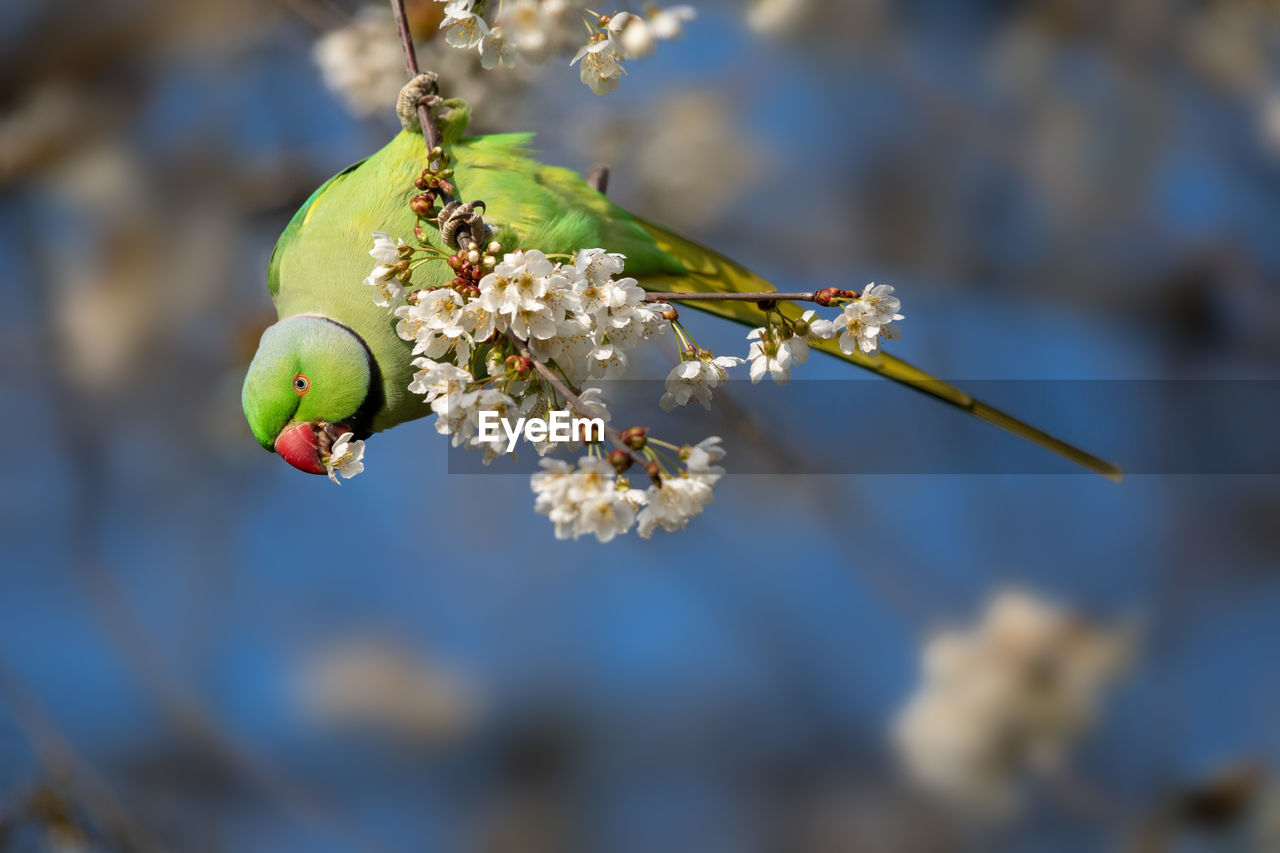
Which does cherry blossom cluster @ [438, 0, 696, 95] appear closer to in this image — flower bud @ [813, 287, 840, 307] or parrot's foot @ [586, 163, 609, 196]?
flower bud @ [813, 287, 840, 307]

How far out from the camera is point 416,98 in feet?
3.01

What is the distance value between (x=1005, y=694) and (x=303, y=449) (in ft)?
4.60

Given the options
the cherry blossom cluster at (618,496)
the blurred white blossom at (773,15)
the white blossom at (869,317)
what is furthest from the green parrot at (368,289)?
the blurred white blossom at (773,15)

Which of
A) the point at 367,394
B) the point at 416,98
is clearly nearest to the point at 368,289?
the point at 367,394

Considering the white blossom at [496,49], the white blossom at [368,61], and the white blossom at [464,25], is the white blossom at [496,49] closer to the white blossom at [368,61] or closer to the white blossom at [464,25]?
the white blossom at [464,25]

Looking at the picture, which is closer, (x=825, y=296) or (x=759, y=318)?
(x=825, y=296)

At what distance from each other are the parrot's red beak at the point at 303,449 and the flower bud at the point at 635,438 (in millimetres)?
507

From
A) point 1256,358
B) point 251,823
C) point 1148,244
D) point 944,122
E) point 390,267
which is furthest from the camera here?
point 251,823

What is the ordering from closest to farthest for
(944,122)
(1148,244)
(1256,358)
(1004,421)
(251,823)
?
1. (1004,421)
2. (1256,358)
3. (1148,244)
4. (944,122)
5. (251,823)

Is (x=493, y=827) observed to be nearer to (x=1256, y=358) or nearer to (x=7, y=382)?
(x=7, y=382)

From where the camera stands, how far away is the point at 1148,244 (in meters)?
1.80

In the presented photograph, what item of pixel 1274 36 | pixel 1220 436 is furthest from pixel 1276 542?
pixel 1274 36

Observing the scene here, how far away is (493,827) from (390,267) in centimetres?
189

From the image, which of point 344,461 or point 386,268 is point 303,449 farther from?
→ point 386,268
